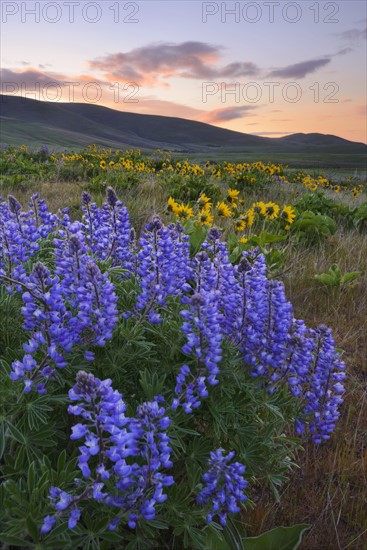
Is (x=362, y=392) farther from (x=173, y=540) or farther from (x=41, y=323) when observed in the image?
(x=41, y=323)

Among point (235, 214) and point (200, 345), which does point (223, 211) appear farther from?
point (200, 345)

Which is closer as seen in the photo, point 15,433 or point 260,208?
point 15,433

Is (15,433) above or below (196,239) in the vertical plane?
below

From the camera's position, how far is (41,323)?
5.80 ft

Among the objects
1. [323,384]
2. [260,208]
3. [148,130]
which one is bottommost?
[323,384]

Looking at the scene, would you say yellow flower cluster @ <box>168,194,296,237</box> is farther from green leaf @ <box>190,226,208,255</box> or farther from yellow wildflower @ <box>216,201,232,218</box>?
green leaf @ <box>190,226,208,255</box>

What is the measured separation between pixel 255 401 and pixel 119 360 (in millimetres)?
618

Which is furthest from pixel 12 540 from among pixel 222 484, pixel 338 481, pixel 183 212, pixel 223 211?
pixel 223 211

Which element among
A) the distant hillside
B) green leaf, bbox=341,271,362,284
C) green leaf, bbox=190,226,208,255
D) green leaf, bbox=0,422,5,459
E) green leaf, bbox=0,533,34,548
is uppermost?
the distant hillside

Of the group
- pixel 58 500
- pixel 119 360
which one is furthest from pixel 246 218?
Result: pixel 58 500

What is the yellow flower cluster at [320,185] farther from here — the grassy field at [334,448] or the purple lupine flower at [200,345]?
the purple lupine flower at [200,345]

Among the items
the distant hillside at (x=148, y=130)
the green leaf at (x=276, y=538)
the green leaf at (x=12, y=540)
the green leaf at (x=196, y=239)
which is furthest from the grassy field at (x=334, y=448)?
the distant hillside at (x=148, y=130)

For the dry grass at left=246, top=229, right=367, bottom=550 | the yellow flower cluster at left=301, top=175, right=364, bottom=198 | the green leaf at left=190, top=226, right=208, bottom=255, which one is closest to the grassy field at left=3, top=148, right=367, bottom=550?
the dry grass at left=246, top=229, right=367, bottom=550

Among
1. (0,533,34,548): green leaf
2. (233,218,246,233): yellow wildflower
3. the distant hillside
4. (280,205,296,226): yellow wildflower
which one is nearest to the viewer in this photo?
(0,533,34,548): green leaf
